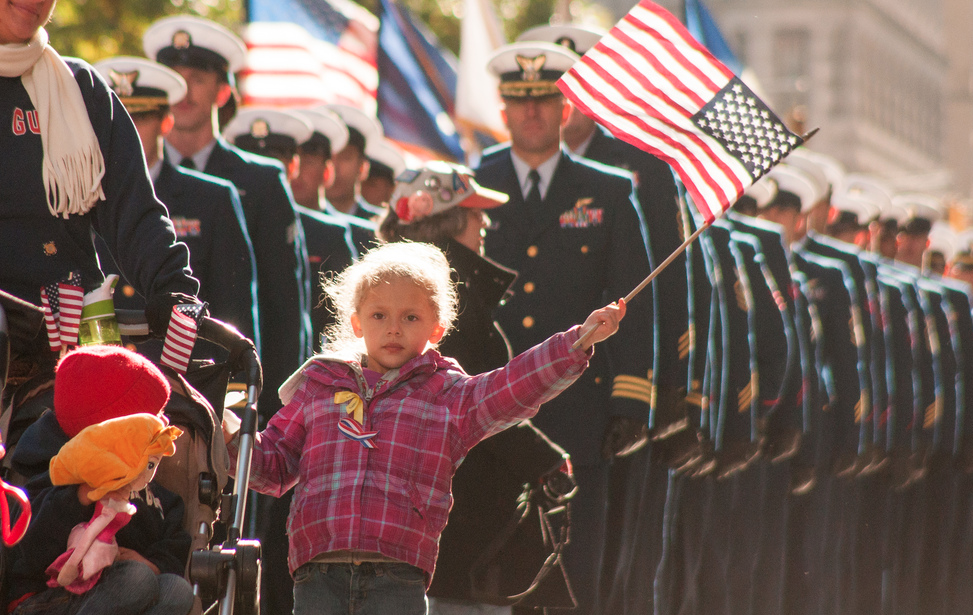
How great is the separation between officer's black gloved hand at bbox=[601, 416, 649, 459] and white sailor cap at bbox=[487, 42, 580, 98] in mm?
1626

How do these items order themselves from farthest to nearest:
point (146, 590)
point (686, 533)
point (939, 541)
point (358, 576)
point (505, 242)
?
point (939, 541) < point (686, 533) < point (505, 242) < point (358, 576) < point (146, 590)

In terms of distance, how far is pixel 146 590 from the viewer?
393cm

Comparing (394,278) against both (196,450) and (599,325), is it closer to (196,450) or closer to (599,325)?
(599,325)

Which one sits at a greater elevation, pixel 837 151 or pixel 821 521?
pixel 837 151

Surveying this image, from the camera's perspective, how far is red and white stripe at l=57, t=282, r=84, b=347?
4.45 m

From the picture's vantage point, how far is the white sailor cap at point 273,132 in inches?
336

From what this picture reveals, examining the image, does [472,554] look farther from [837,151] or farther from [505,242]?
[837,151]

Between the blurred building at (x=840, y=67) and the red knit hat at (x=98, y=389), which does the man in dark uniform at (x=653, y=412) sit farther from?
the blurred building at (x=840, y=67)

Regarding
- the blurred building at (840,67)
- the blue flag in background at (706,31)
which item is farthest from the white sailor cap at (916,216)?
the blurred building at (840,67)

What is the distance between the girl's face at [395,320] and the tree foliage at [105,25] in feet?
54.8

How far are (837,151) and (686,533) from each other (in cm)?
8313

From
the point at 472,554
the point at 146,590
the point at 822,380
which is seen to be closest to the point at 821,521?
the point at 822,380

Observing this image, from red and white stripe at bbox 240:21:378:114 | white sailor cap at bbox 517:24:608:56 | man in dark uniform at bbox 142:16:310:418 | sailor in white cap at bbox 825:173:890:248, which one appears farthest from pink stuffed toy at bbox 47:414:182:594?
sailor in white cap at bbox 825:173:890:248

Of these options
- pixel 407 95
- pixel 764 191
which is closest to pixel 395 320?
pixel 764 191
